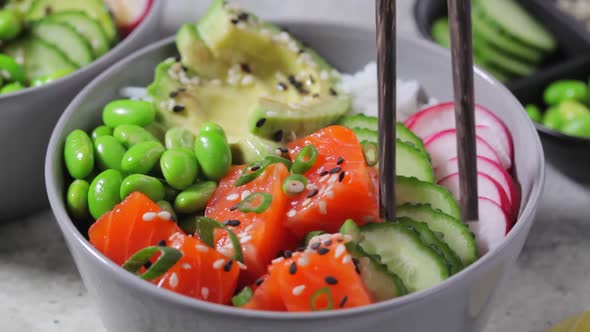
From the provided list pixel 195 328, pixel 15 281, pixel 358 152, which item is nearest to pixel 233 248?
pixel 195 328

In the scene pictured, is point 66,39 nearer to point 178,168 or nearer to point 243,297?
point 178,168

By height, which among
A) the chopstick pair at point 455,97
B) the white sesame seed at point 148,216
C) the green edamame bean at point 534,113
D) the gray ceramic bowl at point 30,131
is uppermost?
the chopstick pair at point 455,97

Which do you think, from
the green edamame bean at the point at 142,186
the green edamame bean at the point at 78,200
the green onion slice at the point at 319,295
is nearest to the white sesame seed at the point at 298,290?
the green onion slice at the point at 319,295

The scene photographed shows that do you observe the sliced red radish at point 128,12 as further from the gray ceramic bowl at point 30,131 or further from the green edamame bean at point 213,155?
the green edamame bean at point 213,155

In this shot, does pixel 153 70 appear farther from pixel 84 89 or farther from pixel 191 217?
pixel 191 217

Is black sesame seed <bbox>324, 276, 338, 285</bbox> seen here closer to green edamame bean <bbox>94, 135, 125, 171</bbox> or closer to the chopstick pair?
the chopstick pair

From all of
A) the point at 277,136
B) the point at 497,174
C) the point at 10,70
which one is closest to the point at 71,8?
the point at 10,70
